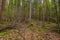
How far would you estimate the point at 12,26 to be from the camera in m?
12.5

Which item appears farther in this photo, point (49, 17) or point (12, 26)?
point (49, 17)

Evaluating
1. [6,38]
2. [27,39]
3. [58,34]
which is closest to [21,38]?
[27,39]

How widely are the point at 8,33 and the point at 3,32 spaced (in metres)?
0.46

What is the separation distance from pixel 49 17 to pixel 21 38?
45.0 feet

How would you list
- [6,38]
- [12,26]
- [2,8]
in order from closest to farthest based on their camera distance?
[6,38] < [12,26] < [2,8]

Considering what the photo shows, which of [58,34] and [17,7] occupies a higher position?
[17,7]

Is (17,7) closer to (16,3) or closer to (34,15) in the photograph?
(16,3)

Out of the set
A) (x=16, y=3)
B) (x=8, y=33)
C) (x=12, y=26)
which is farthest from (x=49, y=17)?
(x=8, y=33)

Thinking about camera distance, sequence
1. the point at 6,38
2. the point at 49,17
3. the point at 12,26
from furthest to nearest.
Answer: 1. the point at 49,17
2. the point at 12,26
3. the point at 6,38

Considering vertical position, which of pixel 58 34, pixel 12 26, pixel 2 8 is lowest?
pixel 58 34

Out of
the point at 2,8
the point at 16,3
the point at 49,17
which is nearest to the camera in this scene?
the point at 2,8

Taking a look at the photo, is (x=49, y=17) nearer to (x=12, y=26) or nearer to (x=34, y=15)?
(x=34, y=15)

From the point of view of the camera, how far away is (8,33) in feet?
35.9

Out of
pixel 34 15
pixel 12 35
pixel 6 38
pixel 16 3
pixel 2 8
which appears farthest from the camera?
pixel 34 15
